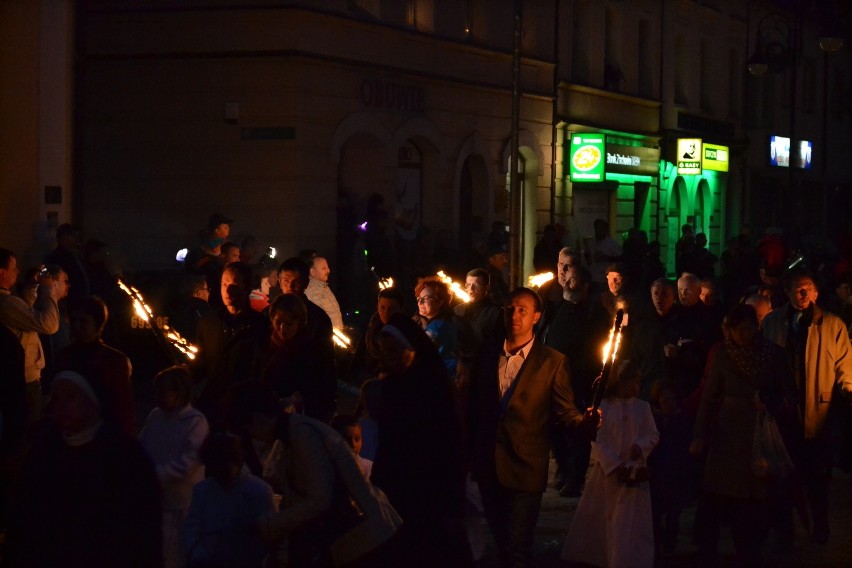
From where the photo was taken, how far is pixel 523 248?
2914cm

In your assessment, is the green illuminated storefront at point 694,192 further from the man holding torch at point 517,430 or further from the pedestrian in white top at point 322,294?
the man holding torch at point 517,430

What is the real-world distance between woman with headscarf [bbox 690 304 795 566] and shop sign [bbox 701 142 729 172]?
2913 cm

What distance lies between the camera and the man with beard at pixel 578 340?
11.2 meters

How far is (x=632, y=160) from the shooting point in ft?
110

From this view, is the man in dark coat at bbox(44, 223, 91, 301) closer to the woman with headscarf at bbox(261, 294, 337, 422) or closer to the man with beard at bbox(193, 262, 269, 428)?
the man with beard at bbox(193, 262, 269, 428)

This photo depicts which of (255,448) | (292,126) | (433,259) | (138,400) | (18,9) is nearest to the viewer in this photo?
(255,448)

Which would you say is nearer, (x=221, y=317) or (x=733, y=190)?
(x=221, y=317)

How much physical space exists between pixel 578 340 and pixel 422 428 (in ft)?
15.5

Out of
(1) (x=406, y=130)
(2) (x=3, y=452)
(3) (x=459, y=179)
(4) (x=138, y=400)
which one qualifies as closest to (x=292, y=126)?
(1) (x=406, y=130)

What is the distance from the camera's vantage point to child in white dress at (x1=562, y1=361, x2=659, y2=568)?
8555mm

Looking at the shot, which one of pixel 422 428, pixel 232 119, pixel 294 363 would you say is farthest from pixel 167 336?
pixel 232 119

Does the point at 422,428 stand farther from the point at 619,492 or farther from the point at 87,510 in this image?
the point at 619,492

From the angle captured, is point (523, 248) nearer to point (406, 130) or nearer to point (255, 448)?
point (406, 130)

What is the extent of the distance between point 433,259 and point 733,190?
2066 cm
